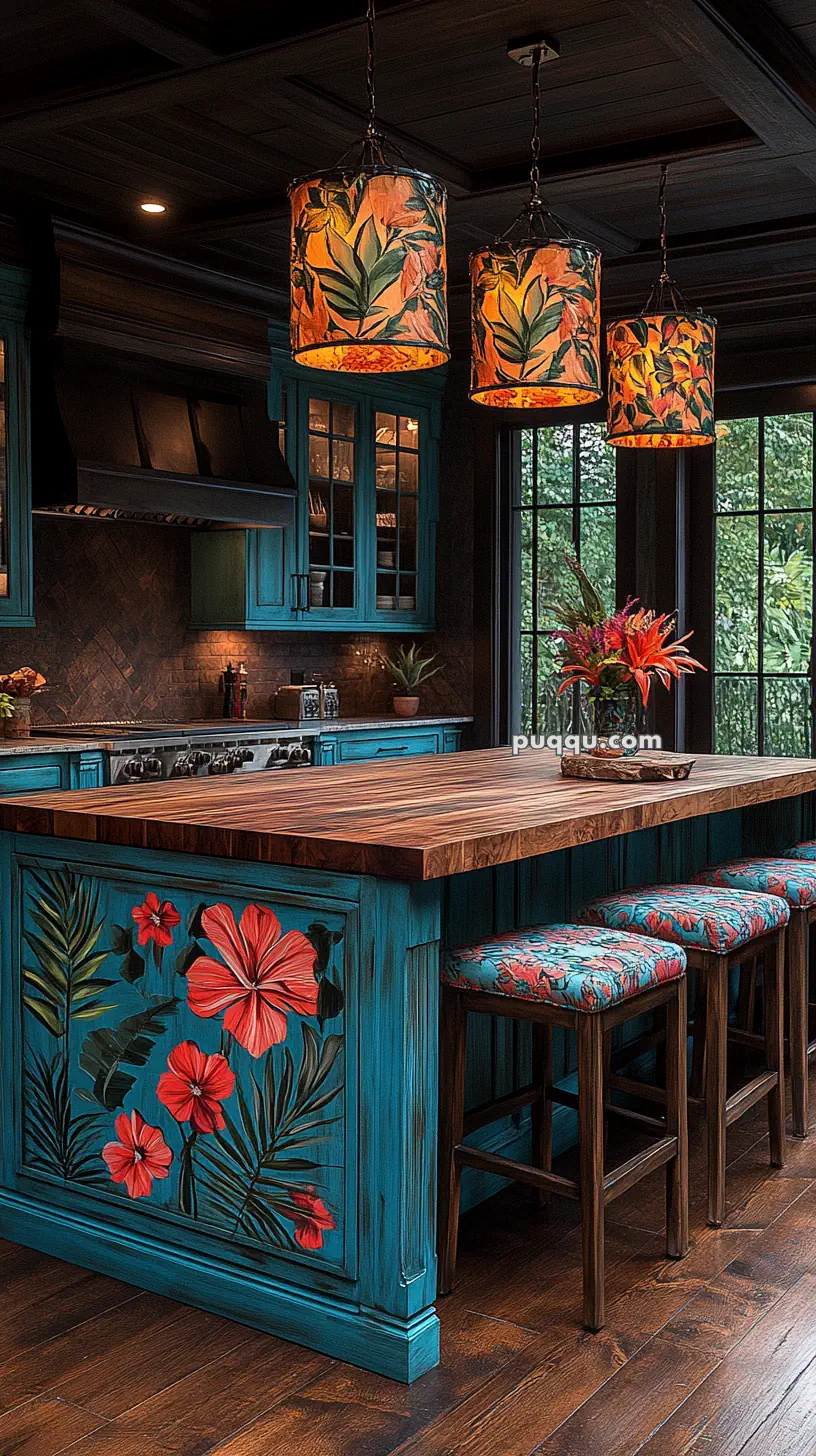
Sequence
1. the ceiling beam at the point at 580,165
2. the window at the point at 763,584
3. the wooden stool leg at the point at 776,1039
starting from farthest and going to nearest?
the window at the point at 763,584 → the ceiling beam at the point at 580,165 → the wooden stool leg at the point at 776,1039

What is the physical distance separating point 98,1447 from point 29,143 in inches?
148

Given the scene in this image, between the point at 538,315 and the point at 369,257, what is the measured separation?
62 centimetres

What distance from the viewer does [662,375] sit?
3.50 m

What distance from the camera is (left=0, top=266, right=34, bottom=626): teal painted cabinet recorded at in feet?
15.8

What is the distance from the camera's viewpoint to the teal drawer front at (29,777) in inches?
177

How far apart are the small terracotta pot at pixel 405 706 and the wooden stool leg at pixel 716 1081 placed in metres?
3.72

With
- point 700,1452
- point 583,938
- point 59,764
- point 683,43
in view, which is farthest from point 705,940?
point 59,764

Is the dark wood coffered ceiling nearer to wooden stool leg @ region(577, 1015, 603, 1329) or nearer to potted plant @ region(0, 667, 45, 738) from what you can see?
potted plant @ region(0, 667, 45, 738)

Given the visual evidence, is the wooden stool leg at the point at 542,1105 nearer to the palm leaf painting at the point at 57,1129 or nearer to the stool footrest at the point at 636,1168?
the stool footrest at the point at 636,1168

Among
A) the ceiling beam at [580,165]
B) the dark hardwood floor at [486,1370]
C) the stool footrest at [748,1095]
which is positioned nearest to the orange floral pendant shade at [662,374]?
the ceiling beam at [580,165]

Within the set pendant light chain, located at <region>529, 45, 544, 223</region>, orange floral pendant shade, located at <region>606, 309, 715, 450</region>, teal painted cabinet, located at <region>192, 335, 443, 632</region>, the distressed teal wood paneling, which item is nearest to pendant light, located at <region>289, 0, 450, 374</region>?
pendant light chain, located at <region>529, 45, 544, 223</region>

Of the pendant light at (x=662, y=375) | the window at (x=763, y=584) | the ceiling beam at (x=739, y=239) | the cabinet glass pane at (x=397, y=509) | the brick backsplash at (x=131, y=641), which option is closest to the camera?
the pendant light at (x=662, y=375)

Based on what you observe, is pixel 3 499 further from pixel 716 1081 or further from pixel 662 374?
pixel 716 1081

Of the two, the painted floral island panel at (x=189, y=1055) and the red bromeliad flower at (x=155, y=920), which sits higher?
the red bromeliad flower at (x=155, y=920)
